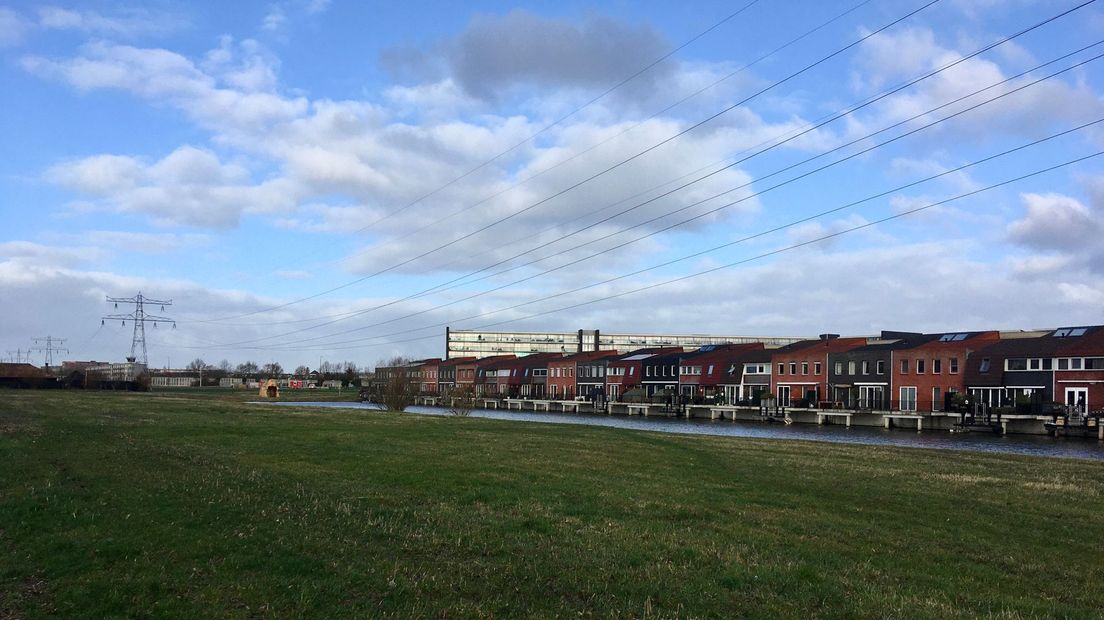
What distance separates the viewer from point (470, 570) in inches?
349

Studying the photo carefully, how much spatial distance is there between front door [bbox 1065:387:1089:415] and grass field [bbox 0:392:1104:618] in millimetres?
60449

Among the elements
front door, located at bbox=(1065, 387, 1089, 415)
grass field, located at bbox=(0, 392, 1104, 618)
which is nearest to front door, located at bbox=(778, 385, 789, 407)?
front door, located at bbox=(1065, 387, 1089, 415)

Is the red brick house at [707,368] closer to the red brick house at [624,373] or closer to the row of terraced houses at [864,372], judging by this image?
the row of terraced houses at [864,372]

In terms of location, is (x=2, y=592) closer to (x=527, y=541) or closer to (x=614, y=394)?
(x=527, y=541)

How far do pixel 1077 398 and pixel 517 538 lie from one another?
260ft

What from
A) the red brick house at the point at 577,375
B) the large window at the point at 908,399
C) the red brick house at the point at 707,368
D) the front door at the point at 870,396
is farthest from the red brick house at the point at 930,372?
the red brick house at the point at 577,375

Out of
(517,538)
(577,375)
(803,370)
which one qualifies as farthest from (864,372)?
(517,538)

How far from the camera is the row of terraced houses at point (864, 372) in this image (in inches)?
2953

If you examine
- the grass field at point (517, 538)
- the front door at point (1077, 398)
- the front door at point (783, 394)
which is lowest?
the front door at point (783, 394)

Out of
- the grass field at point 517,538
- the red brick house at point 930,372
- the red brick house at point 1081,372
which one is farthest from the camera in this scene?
the red brick house at point 930,372

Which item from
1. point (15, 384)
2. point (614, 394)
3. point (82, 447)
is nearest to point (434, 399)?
point (614, 394)

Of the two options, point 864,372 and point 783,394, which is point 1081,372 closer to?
point 864,372

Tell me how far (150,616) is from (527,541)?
4713 mm

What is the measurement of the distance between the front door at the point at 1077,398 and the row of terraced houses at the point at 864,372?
0.08 metres
